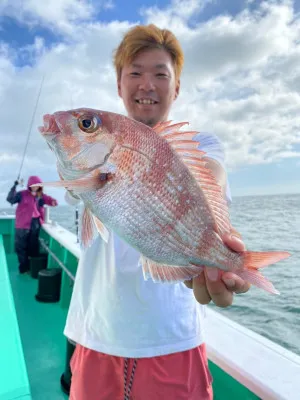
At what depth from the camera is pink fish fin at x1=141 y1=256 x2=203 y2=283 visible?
1.20 metres

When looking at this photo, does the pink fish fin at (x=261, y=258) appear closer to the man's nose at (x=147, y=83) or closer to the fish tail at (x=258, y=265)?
the fish tail at (x=258, y=265)

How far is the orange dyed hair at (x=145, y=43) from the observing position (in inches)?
72.5

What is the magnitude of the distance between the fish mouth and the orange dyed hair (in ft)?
2.96

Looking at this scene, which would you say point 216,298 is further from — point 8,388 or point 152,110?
point 8,388

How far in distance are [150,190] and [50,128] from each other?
423mm

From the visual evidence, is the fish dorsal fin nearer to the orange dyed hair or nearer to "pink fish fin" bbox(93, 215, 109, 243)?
"pink fish fin" bbox(93, 215, 109, 243)

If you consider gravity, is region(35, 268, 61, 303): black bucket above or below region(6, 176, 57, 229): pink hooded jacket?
below

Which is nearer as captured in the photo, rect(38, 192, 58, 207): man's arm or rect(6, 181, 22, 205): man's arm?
rect(6, 181, 22, 205): man's arm

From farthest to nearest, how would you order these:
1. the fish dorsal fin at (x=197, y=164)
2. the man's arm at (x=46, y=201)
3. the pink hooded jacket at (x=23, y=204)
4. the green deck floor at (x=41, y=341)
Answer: the man's arm at (x=46, y=201) < the pink hooded jacket at (x=23, y=204) < the green deck floor at (x=41, y=341) < the fish dorsal fin at (x=197, y=164)

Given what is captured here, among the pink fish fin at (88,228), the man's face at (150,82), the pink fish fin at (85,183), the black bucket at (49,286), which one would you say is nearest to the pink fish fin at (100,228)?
the pink fish fin at (88,228)

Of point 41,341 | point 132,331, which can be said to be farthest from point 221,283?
point 41,341

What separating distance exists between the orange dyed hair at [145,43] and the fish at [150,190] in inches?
33.6

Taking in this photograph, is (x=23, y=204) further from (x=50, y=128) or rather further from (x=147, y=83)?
(x=50, y=128)

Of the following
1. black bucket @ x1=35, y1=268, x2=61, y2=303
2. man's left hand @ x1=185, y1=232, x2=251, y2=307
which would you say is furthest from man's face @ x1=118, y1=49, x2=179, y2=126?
black bucket @ x1=35, y1=268, x2=61, y2=303
